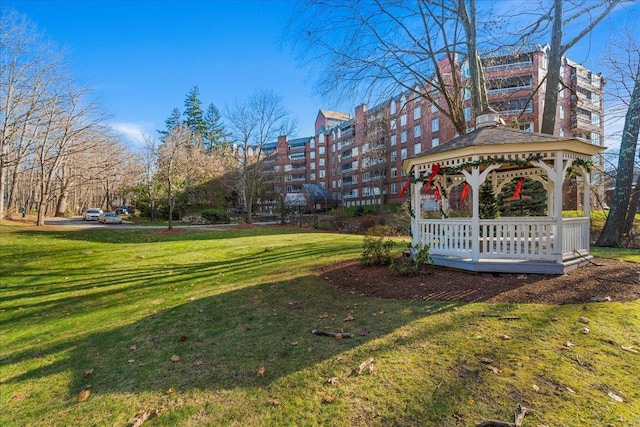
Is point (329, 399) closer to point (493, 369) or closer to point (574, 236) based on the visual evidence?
point (493, 369)

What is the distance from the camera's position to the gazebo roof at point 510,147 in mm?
6879

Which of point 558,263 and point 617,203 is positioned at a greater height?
point 617,203

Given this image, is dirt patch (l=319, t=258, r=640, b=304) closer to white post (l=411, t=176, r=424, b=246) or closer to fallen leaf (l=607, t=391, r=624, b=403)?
white post (l=411, t=176, r=424, b=246)

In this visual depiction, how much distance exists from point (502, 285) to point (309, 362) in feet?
14.3

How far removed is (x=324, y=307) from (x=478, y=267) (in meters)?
3.70

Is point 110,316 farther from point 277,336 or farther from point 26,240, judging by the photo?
point 26,240

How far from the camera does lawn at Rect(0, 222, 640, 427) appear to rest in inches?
111

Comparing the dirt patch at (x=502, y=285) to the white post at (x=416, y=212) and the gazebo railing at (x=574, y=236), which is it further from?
the white post at (x=416, y=212)

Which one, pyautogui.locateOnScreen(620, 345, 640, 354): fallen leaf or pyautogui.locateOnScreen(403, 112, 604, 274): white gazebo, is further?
pyautogui.locateOnScreen(403, 112, 604, 274): white gazebo

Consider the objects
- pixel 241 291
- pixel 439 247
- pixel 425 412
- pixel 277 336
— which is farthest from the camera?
pixel 439 247

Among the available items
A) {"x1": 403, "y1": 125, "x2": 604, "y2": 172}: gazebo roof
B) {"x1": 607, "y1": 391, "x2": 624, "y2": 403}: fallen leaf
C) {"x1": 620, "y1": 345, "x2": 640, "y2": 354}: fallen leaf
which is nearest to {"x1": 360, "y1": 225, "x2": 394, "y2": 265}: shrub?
{"x1": 403, "y1": 125, "x2": 604, "y2": 172}: gazebo roof

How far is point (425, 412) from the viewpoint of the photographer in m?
2.71

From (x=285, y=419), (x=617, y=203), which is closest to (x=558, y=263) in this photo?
(x=285, y=419)

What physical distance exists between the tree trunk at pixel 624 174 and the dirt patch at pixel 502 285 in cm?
643
